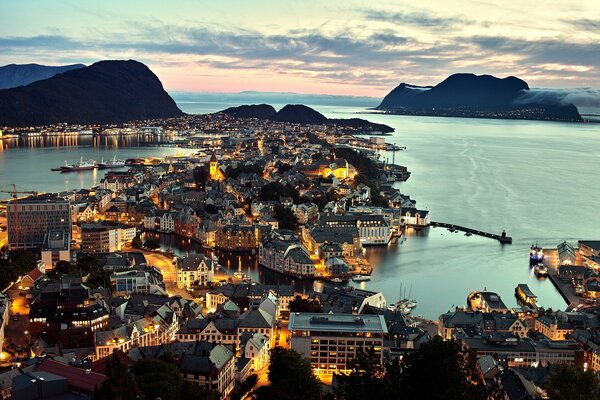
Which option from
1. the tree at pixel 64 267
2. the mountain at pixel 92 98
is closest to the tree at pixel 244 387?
the tree at pixel 64 267

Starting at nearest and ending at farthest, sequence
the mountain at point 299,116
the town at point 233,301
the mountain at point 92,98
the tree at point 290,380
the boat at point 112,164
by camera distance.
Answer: the tree at point 290,380 < the town at point 233,301 < the boat at point 112,164 < the mountain at point 92,98 < the mountain at point 299,116

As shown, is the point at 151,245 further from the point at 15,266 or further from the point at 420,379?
the point at 420,379

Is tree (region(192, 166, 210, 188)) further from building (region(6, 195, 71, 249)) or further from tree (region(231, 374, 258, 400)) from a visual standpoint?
tree (region(231, 374, 258, 400))

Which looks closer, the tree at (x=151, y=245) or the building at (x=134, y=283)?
the building at (x=134, y=283)

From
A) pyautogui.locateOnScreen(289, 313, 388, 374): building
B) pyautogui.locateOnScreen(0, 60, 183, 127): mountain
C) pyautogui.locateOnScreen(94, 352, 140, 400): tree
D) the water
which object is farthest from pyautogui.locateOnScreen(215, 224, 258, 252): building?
pyautogui.locateOnScreen(0, 60, 183, 127): mountain

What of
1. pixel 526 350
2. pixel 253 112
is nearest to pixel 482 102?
pixel 253 112

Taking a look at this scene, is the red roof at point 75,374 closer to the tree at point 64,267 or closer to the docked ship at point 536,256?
the tree at point 64,267
